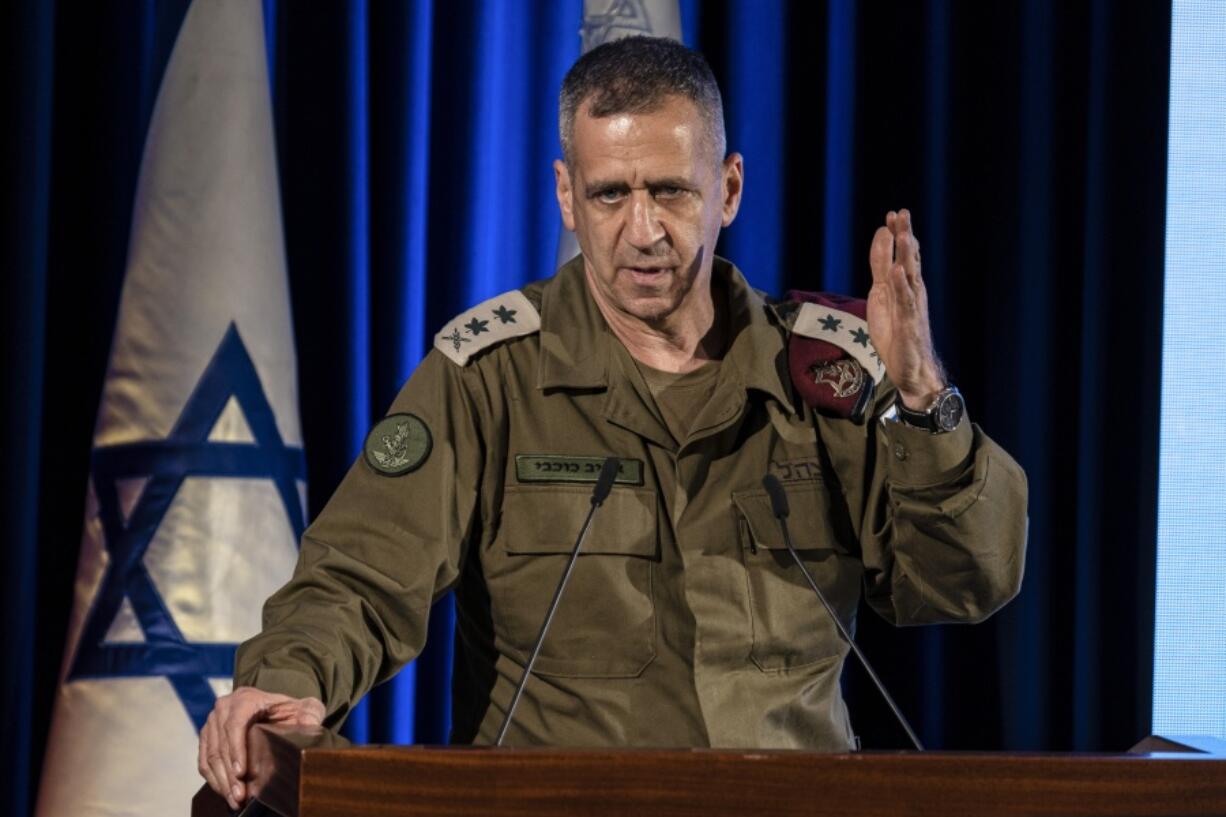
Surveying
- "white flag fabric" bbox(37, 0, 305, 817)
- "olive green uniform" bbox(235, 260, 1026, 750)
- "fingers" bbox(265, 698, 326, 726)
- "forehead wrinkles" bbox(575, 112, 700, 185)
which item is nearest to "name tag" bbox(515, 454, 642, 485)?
"olive green uniform" bbox(235, 260, 1026, 750)

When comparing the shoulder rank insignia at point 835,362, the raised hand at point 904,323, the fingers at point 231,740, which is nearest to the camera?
the fingers at point 231,740

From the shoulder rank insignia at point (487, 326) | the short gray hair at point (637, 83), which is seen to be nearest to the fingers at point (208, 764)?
the shoulder rank insignia at point (487, 326)

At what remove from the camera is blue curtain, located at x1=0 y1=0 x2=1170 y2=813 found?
262cm

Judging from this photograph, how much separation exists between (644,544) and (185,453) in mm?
820

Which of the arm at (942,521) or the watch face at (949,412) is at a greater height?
the watch face at (949,412)

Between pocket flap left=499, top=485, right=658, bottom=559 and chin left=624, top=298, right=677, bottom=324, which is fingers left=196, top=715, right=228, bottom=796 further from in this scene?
chin left=624, top=298, right=677, bottom=324

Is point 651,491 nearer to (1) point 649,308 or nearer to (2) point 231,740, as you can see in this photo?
(1) point 649,308

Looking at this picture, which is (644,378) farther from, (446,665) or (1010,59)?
(1010,59)

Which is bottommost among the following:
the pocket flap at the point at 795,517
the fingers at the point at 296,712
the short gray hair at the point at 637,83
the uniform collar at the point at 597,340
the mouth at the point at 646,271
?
the fingers at the point at 296,712

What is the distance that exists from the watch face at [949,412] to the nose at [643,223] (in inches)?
16.0

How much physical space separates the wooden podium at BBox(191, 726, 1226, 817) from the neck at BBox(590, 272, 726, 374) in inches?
37.0

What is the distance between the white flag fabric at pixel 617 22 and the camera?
2.59 metres

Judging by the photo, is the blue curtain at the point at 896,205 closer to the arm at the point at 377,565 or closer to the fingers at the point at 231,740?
the arm at the point at 377,565

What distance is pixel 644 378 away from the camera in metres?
2.00
